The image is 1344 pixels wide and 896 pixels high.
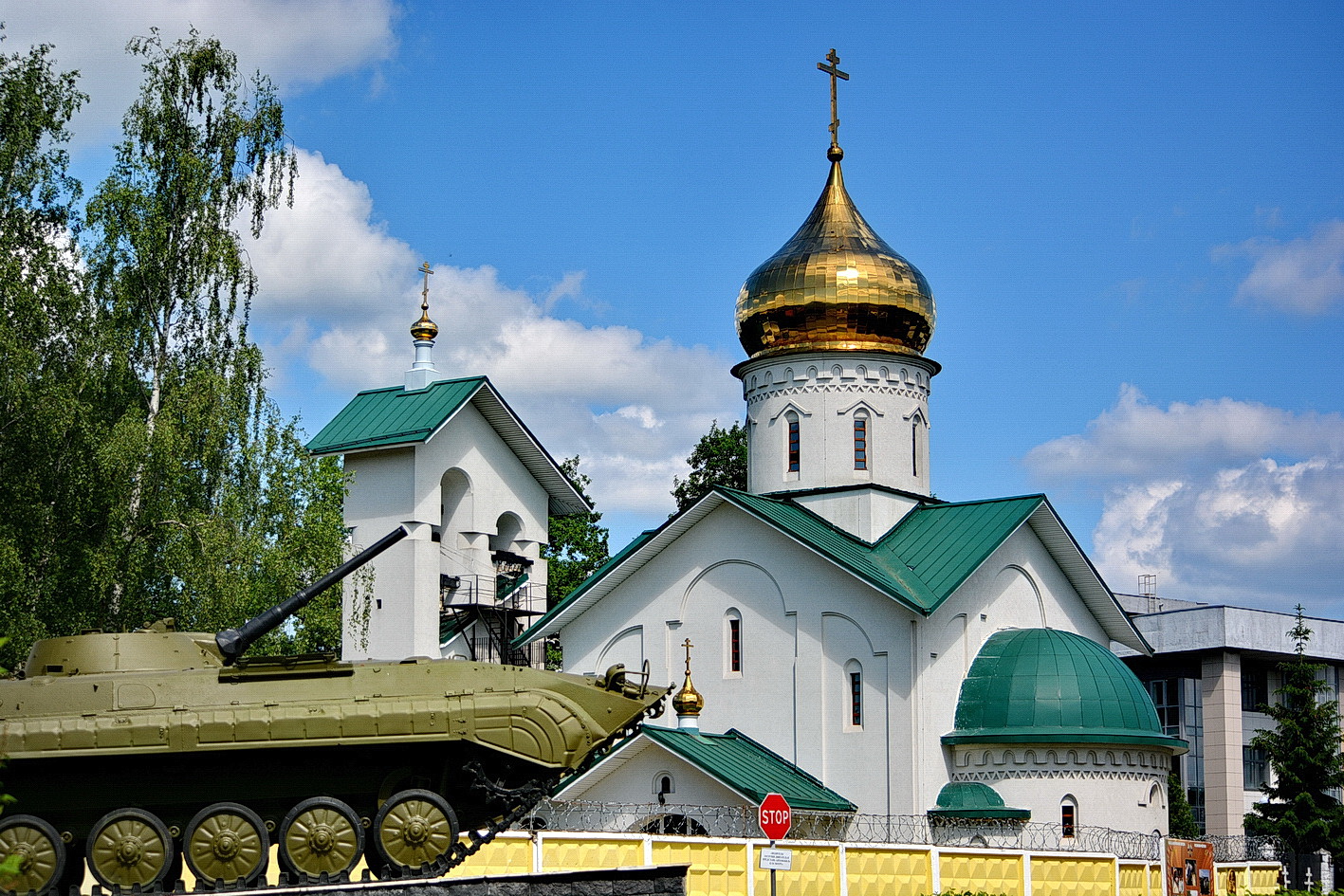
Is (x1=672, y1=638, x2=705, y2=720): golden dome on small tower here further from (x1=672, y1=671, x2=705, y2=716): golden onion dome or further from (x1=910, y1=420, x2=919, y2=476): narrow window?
(x1=910, y1=420, x2=919, y2=476): narrow window

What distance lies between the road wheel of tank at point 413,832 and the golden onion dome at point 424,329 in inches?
618

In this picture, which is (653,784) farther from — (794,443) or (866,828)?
(794,443)

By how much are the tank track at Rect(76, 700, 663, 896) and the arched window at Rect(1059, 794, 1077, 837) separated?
10958 millimetres

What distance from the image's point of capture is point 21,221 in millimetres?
19984

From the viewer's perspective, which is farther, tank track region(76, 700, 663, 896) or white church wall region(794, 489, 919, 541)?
white church wall region(794, 489, 919, 541)

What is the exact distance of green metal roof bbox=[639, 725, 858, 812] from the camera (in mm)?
21766

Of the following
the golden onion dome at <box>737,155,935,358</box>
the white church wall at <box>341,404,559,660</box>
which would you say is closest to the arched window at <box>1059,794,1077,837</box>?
the golden onion dome at <box>737,155,935,358</box>

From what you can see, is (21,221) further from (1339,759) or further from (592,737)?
(1339,759)

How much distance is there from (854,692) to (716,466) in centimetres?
1576

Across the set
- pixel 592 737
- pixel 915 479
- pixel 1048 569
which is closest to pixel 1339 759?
pixel 1048 569

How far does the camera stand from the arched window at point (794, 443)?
27.3 meters

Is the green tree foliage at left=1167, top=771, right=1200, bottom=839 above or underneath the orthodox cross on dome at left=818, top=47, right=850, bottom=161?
underneath

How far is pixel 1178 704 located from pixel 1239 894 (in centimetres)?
1883

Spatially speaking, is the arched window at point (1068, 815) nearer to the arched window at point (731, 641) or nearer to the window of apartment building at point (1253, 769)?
the arched window at point (731, 641)
